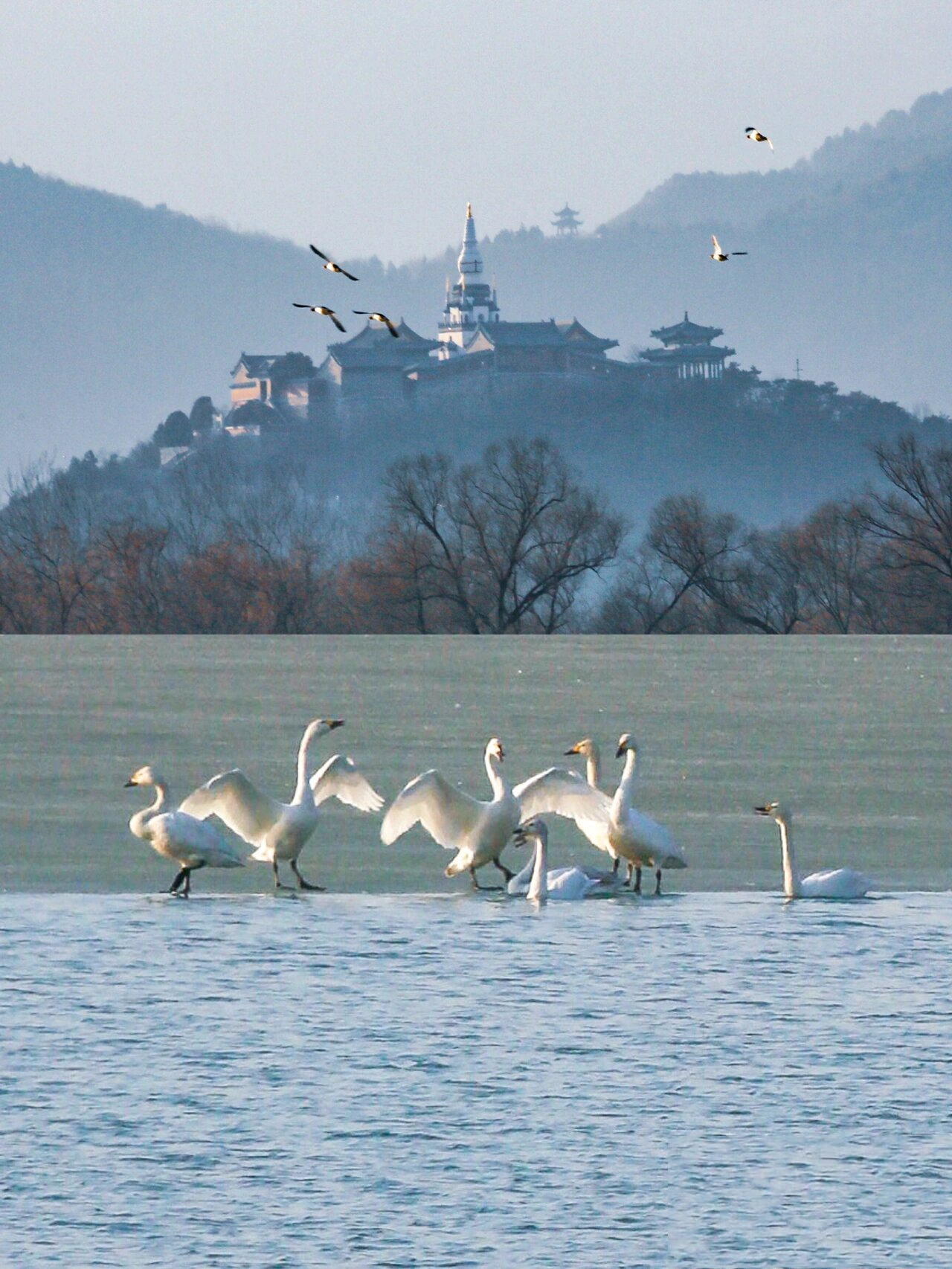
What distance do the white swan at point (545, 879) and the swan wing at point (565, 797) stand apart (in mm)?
266

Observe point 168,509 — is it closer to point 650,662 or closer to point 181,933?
point 650,662

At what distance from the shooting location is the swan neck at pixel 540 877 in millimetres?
13477

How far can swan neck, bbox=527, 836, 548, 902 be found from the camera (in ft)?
44.2

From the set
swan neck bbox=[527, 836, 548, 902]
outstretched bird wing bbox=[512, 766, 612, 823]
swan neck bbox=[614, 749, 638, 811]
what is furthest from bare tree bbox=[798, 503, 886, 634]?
swan neck bbox=[527, 836, 548, 902]

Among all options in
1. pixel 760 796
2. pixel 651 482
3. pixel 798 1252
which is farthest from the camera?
pixel 651 482

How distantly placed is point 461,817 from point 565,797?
2.13 feet

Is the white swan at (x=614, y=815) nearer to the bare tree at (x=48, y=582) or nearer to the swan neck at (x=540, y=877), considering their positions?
the swan neck at (x=540, y=877)

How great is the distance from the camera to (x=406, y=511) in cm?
7656

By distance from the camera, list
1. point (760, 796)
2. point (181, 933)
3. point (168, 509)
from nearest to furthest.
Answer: point (181, 933) → point (760, 796) → point (168, 509)

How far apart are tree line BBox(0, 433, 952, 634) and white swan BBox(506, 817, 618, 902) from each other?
6066 centimetres

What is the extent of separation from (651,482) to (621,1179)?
562ft

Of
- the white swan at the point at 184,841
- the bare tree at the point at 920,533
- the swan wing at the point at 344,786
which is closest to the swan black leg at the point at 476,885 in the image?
the swan wing at the point at 344,786

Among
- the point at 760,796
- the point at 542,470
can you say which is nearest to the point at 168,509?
the point at 542,470

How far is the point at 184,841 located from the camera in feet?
44.2
